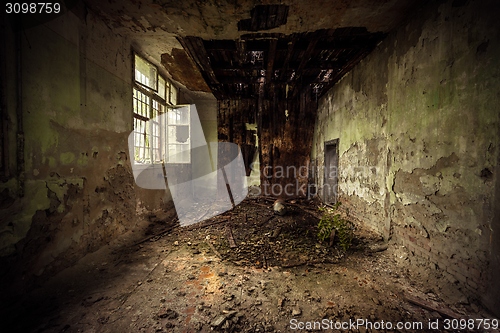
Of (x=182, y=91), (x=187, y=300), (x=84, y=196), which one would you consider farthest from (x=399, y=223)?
(x=182, y=91)

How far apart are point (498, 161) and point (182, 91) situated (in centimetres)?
701

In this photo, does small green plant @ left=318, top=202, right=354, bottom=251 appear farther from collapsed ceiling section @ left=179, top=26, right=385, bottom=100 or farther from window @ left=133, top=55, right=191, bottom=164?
window @ left=133, top=55, right=191, bottom=164

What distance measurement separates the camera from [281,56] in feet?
13.0

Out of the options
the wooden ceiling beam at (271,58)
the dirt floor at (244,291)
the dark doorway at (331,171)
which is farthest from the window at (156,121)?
the dark doorway at (331,171)

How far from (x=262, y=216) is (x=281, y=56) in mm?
3453

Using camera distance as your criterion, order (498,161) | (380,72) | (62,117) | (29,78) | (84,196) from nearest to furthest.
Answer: (498,161), (29,78), (62,117), (84,196), (380,72)

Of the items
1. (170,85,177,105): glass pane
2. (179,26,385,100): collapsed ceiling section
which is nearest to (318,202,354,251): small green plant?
(179,26,385,100): collapsed ceiling section

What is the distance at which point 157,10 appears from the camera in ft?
8.89

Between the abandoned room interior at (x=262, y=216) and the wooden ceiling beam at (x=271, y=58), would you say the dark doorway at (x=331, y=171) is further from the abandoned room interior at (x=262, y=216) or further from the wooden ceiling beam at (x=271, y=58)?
the wooden ceiling beam at (x=271, y=58)

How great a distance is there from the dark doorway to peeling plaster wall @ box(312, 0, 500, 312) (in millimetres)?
1348

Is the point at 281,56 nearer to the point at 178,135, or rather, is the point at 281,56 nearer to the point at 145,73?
the point at 145,73

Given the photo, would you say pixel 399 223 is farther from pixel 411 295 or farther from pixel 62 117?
pixel 62 117

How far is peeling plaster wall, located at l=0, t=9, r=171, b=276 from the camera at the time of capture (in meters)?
2.00

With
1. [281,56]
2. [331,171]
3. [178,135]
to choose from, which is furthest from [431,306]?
[178,135]
